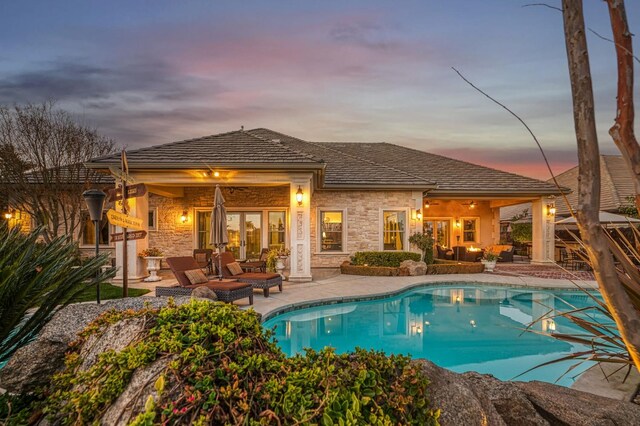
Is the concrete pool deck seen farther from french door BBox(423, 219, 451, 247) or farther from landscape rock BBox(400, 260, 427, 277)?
→ french door BBox(423, 219, 451, 247)

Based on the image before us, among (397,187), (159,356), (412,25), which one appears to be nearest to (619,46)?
(159,356)

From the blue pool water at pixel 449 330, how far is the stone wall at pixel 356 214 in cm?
487

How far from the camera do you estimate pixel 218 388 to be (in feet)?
5.49

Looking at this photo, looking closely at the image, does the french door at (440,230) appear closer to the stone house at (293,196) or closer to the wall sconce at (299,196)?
the stone house at (293,196)

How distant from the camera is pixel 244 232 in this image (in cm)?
1706

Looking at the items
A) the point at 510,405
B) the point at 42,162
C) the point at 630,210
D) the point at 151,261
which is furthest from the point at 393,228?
the point at 42,162

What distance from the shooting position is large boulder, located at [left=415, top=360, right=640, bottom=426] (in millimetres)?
2070

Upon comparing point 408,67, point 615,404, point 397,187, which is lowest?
point 615,404

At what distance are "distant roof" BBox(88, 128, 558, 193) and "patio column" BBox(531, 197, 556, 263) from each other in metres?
0.77

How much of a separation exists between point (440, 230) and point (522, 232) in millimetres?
5214

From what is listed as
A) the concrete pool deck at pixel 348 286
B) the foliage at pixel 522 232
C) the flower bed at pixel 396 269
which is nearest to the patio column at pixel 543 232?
the flower bed at pixel 396 269

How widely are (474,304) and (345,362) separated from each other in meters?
9.79

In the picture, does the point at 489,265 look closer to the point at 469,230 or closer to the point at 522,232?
the point at 469,230

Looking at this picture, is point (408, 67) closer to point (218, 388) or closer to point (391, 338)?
point (391, 338)
